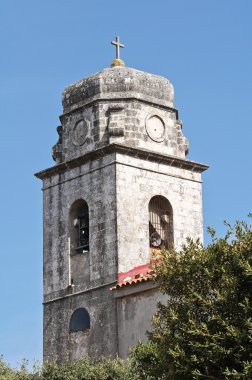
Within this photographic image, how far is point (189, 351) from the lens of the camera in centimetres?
2766

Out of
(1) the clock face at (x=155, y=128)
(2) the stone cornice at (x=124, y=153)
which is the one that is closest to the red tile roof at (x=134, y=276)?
(2) the stone cornice at (x=124, y=153)

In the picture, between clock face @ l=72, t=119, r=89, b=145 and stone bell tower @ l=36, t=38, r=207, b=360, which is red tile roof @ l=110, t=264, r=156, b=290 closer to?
stone bell tower @ l=36, t=38, r=207, b=360

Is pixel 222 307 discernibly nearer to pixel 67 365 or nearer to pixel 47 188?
pixel 67 365

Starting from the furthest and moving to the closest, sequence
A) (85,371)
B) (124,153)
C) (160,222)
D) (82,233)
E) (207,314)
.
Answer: (160,222), (82,233), (124,153), (85,371), (207,314)

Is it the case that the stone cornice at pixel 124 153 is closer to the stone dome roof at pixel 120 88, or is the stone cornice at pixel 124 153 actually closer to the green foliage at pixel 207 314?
the stone dome roof at pixel 120 88

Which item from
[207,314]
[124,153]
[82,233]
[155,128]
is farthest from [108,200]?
[207,314]

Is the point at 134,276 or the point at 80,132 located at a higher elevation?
the point at 80,132

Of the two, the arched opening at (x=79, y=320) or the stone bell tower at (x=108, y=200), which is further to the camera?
the arched opening at (x=79, y=320)

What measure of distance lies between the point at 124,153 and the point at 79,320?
→ 565cm

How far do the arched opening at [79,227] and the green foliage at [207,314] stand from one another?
1366 centimetres

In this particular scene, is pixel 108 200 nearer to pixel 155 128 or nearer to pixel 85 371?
pixel 155 128

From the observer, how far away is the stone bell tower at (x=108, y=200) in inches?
1624

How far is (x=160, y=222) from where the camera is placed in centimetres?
4362

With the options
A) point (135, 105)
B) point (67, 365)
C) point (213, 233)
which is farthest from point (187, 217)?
point (213, 233)
